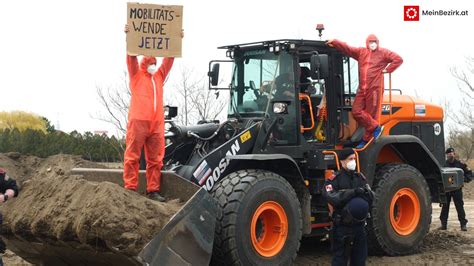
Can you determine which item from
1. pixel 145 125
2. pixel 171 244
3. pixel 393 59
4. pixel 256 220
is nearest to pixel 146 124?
pixel 145 125

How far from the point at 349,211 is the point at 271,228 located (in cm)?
103

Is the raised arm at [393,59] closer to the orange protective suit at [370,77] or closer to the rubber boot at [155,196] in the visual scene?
the orange protective suit at [370,77]

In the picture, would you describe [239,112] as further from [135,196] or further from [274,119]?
[135,196]

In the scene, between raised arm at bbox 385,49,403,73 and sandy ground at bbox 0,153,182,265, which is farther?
raised arm at bbox 385,49,403,73

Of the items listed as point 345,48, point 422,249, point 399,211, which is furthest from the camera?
point 422,249

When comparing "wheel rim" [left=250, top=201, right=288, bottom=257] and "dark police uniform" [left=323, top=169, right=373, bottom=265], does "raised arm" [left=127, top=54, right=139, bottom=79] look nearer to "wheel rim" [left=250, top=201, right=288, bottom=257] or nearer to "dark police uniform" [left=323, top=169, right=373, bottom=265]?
"wheel rim" [left=250, top=201, right=288, bottom=257]

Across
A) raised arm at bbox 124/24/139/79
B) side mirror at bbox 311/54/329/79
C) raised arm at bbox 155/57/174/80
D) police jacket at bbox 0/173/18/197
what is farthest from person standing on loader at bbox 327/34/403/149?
police jacket at bbox 0/173/18/197

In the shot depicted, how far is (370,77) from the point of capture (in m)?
9.39

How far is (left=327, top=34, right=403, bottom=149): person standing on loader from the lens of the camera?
30.7 feet

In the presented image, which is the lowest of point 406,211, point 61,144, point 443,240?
point 443,240

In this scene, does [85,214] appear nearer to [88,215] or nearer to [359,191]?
[88,215]

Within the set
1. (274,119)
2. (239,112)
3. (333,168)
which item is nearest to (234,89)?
(239,112)

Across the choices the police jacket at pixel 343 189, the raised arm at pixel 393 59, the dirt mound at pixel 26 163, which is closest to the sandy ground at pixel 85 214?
the police jacket at pixel 343 189

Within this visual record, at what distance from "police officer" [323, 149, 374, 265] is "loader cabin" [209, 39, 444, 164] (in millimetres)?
1227
